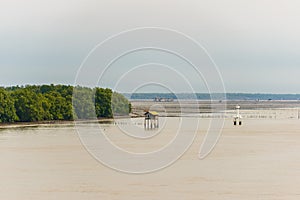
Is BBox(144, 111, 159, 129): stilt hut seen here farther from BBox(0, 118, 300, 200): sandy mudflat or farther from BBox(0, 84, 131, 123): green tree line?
BBox(0, 118, 300, 200): sandy mudflat

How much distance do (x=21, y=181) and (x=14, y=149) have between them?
780 cm

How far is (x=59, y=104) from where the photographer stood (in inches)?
1687

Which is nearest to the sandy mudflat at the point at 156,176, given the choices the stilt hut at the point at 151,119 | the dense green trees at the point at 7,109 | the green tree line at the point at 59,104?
the dense green trees at the point at 7,109

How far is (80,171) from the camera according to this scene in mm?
16734

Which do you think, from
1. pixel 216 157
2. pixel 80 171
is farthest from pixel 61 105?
pixel 80 171

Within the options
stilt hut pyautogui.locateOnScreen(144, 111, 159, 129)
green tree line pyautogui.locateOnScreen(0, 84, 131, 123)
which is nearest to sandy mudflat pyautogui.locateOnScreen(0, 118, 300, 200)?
stilt hut pyautogui.locateOnScreen(144, 111, 159, 129)

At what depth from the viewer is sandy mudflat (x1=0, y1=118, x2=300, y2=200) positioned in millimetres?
13633

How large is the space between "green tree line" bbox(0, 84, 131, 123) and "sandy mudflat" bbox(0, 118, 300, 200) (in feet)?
47.5

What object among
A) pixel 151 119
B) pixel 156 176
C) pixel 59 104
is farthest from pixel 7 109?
pixel 156 176

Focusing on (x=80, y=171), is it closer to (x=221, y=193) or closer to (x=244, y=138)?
(x=221, y=193)

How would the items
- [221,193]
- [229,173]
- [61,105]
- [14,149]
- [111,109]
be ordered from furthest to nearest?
[111,109]
[61,105]
[14,149]
[229,173]
[221,193]

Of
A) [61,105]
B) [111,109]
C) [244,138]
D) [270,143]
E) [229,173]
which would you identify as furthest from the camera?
[111,109]

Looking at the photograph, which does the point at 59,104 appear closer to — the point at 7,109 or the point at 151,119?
the point at 7,109

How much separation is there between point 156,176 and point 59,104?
27.4 m
